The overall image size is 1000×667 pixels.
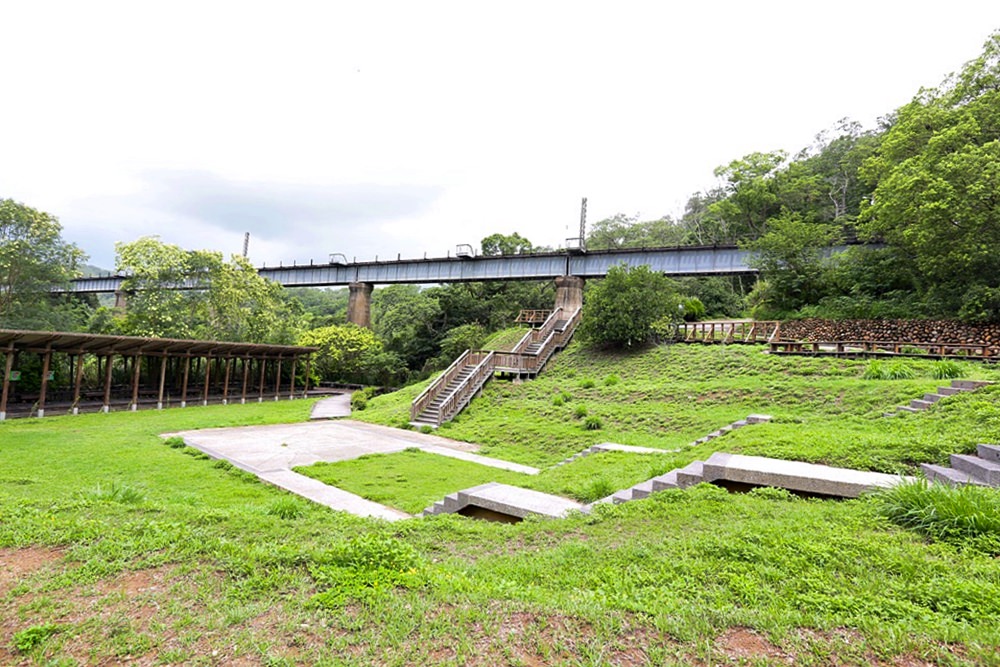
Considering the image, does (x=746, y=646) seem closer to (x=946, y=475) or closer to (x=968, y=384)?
(x=946, y=475)

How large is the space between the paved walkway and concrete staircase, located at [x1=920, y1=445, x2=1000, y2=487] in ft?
19.7

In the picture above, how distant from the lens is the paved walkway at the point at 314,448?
6973 millimetres

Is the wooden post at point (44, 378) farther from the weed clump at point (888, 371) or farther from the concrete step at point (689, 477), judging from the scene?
the weed clump at point (888, 371)

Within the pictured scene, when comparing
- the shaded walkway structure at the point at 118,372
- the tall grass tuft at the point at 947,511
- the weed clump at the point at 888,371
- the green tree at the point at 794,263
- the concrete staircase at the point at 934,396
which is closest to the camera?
the tall grass tuft at the point at 947,511

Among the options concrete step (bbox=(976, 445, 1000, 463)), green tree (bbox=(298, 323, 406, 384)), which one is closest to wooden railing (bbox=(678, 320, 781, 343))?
concrete step (bbox=(976, 445, 1000, 463))

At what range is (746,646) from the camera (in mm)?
2178

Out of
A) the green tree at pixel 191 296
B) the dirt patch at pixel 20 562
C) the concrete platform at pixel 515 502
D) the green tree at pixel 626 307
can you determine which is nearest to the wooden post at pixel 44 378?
the green tree at pixel 191 296

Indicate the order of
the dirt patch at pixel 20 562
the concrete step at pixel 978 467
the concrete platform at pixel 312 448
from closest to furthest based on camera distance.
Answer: the dirt patch at pixel 20 562 → the concrete step at pixel 978 467 → the concrete platform at pixel 312 448

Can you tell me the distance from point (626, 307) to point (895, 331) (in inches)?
367

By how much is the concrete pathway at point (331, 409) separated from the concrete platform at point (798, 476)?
15.9 metres

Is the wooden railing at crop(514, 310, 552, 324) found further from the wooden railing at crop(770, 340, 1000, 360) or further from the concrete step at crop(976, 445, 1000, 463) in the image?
the concrete step at crop(976, 445, 1000, 463)

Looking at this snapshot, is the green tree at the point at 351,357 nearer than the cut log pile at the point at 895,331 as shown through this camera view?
No

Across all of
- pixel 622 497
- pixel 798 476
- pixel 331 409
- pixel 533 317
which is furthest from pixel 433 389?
pixel 798 476

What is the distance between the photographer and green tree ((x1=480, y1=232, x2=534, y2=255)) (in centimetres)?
3838
